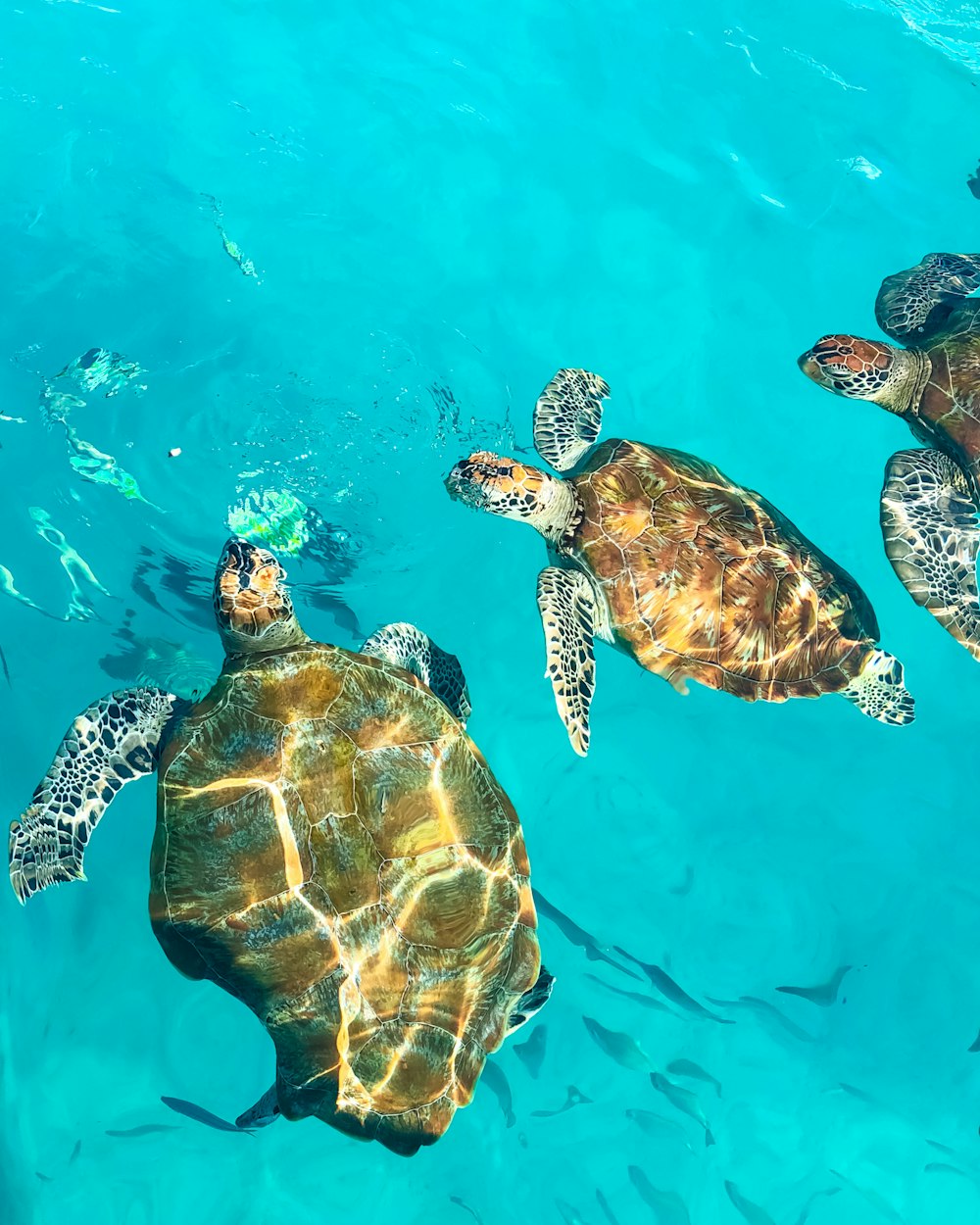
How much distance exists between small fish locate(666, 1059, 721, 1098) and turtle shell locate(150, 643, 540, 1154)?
6.82 feet

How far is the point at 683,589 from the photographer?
553 cm

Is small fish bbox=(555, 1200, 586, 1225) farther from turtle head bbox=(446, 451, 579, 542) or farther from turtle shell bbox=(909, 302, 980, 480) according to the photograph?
turtle shell bbox=(909, 302, 980, 480)

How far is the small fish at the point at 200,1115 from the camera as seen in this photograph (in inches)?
221

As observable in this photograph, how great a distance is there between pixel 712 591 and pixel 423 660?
191 centimetres

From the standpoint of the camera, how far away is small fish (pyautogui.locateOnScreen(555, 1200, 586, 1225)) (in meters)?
5.76

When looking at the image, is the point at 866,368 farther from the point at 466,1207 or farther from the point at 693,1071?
the point at 466,1207

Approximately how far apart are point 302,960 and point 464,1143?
2.62 meters

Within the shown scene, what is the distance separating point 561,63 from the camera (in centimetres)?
838

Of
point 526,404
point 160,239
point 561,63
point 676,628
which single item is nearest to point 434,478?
point 526,404

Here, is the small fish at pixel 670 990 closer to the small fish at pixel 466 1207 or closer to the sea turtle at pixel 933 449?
the small fish at pixel 466 1207

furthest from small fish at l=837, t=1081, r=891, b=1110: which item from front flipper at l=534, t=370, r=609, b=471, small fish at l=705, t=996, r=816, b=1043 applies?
front flipper at l=534, t=370, r=609, b=471

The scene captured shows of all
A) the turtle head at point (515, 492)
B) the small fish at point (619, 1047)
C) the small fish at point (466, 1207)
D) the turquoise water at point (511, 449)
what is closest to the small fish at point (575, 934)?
the turquoise water at point (511, 449)

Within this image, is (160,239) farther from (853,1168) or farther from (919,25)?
(853,1168)

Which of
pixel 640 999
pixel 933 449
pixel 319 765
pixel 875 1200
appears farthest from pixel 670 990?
pixel 933 449
